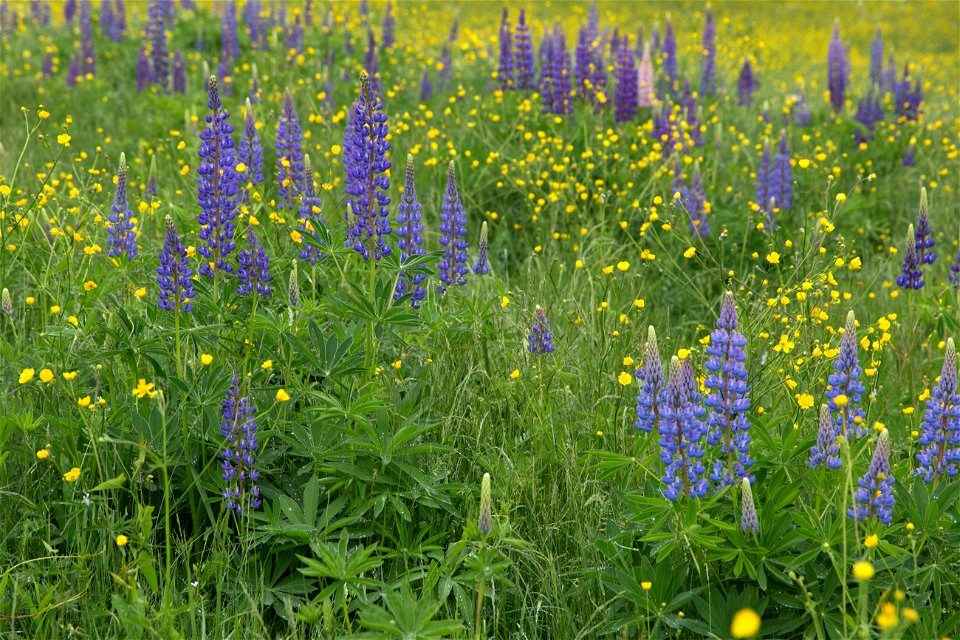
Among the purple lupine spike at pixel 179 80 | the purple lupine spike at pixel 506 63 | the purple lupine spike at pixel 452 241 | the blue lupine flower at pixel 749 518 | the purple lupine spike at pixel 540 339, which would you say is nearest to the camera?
the blue lupine flower at pixel 749 518

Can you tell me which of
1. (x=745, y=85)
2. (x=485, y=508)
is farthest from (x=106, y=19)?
(x=485, y=508)

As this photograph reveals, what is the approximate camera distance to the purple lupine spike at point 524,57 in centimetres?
732

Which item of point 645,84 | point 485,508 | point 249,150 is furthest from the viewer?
point 645,84

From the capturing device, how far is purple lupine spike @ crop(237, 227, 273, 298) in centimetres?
317

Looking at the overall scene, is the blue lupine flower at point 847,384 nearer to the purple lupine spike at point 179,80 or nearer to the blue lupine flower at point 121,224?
the blue lupine flower at point 121,224

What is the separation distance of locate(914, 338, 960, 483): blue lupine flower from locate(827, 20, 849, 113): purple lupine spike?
5895 millimetres

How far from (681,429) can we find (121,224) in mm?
2276

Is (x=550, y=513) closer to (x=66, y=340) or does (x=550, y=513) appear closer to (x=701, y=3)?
(x=66, y=340)

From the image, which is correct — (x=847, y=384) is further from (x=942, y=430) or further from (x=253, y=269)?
(x=253, y=269)

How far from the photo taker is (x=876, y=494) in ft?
7.84

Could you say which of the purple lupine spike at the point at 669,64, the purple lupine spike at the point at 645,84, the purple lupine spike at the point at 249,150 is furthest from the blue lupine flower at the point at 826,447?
the purple lupine spike at the point at 669,64

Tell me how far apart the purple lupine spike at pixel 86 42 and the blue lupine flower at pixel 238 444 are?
261 inches

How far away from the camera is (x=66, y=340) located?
330 centimetres

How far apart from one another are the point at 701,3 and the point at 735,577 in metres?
18.7
